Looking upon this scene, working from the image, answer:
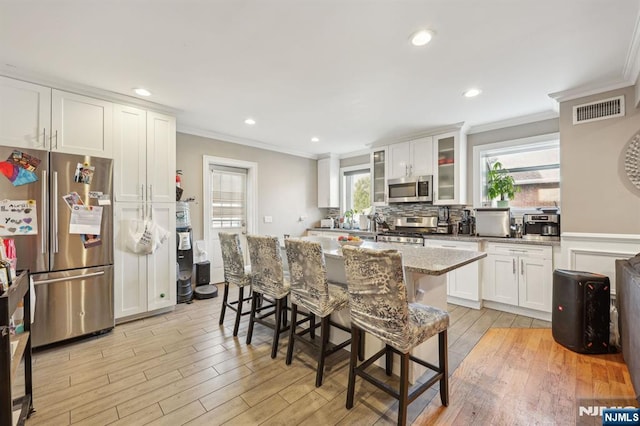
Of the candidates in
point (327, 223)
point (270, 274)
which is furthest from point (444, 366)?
point (327, 223)

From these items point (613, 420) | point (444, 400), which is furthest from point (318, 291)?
point (613, 420)

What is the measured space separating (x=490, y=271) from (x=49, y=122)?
4.98 metres

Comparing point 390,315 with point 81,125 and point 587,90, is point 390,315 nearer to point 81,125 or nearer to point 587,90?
point 587,90

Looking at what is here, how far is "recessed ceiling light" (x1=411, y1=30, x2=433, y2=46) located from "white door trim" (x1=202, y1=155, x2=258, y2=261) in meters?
3.42

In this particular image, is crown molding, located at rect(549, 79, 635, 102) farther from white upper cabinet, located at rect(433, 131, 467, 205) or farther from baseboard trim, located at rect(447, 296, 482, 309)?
baseboard trim, located at rect(447, 296, 482, 309)

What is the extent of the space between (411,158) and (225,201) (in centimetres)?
316

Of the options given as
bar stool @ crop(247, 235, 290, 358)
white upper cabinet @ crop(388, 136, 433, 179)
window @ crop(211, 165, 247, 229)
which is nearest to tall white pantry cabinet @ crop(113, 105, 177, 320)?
window @ crop(211, 165, 247, 229)

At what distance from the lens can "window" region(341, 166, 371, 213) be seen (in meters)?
5.77

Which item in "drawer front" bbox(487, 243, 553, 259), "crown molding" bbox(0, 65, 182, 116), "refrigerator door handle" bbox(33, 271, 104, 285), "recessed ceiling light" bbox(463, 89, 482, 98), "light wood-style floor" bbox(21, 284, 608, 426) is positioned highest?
"recessed ceiling light" bbox(463, 89, 482, 98)

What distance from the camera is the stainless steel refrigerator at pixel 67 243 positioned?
95.2 inches

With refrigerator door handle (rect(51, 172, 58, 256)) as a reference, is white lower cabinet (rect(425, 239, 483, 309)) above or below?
below

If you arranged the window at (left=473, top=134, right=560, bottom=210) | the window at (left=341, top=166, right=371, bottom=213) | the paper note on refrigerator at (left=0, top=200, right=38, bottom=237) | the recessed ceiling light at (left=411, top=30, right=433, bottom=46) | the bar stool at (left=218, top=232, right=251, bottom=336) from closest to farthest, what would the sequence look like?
1. the recessed ceiling light at (left=411, top=30, right=433, bottom=46)
2. the paper note on refrigerator at (left=0, top=200, right=38, bottom=237)
3. the bar stool at (left=218, top=232, right=251, bottom=336)
4. the window at (left=473, top=134, right=560, bottom=210)
5. the window at (left=341, top=166, right=371, bottom=213)

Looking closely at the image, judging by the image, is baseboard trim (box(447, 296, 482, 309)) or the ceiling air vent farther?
baseboard trim (box(447, 296, 482, 309))

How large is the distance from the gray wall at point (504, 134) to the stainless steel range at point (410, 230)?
0.64 metres
